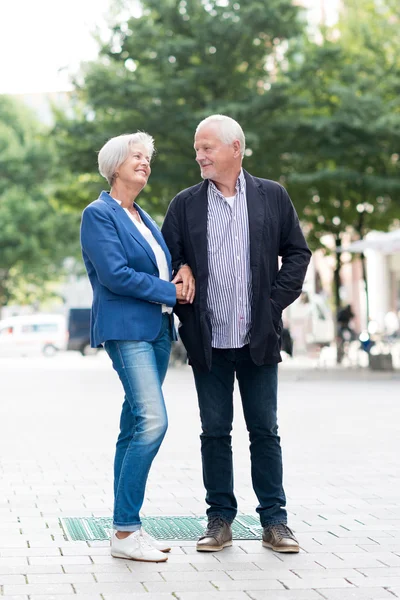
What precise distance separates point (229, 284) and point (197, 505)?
1.79 meters

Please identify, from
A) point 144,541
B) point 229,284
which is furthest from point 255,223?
point 144,541

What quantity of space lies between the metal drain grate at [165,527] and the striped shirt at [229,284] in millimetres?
976

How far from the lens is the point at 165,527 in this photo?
6.21m

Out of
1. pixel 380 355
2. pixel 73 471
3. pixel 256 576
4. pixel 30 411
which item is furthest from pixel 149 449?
pixel 380 355

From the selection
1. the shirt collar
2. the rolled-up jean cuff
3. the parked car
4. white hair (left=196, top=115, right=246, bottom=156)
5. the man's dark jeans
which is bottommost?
the rolled-up jean cuff

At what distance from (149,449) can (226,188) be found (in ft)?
4.23

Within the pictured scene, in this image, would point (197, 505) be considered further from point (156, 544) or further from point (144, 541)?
point (144, 541)

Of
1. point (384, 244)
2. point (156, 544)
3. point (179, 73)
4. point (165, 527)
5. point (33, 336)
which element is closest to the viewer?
point (156, 544)

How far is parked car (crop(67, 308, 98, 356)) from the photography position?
41.1 m

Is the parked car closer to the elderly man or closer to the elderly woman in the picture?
the elderly man

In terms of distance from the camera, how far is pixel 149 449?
5.43 m

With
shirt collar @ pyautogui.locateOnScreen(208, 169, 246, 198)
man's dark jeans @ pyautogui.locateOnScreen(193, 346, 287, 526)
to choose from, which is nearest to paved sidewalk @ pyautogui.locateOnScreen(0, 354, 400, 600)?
man's dark jeans @ pyautogui.locateOnScreen(193, 346, 287, 526)

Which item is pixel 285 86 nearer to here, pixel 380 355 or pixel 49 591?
pixel 380 355

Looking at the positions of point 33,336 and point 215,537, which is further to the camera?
point 33,336
